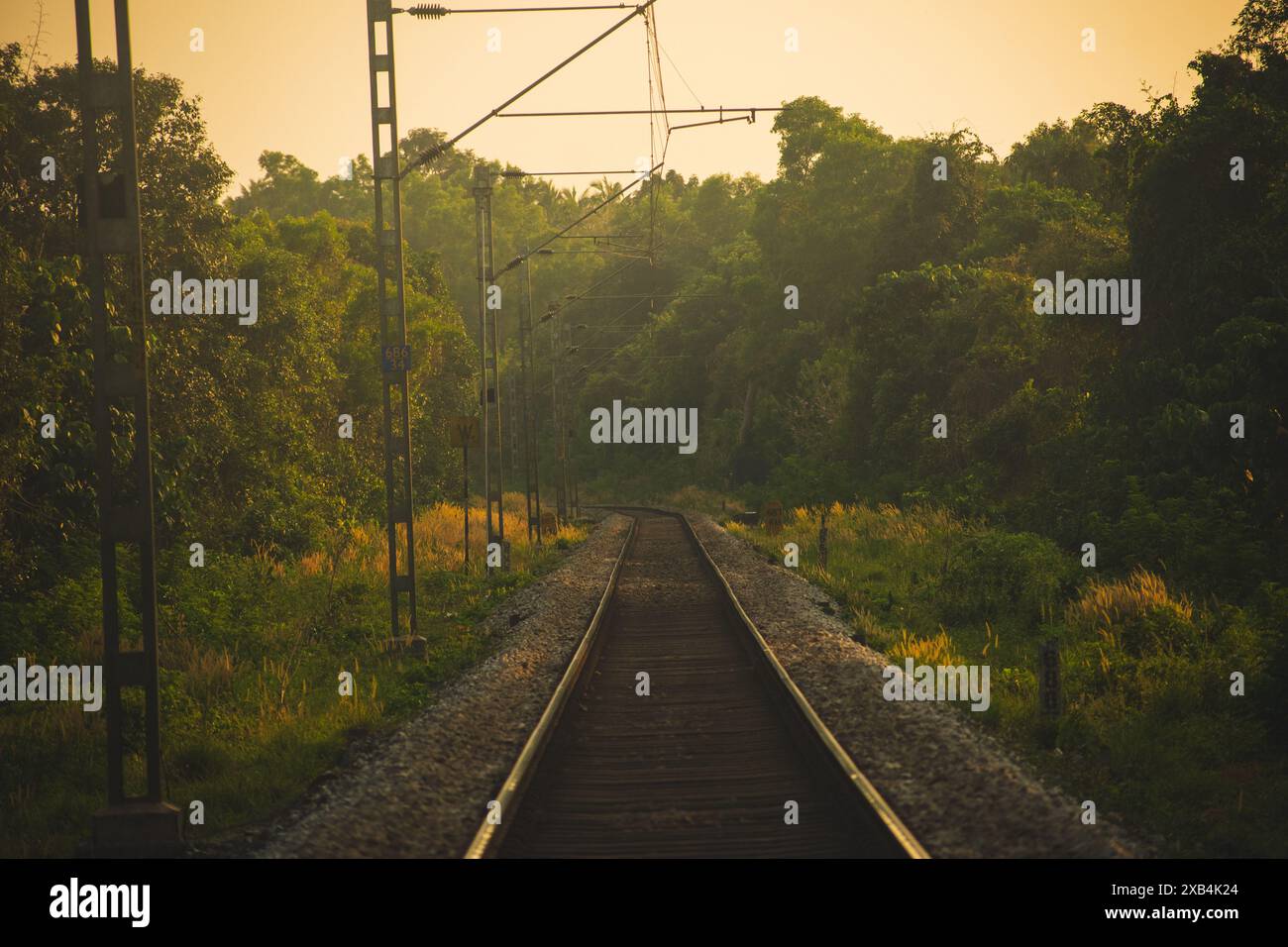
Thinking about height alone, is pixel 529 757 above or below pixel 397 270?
below

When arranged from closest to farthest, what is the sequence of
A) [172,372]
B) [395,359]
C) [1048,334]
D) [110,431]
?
[110,431], [395,359], [172,372], [1048,334]

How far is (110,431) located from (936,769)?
22.4 feet

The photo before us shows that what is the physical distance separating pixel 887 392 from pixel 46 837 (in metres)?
38.8

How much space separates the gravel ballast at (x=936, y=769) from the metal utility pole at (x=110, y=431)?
5363mm

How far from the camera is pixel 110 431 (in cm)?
859

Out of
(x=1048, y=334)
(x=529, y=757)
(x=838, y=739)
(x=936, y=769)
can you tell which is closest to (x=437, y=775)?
(x=529, y=757)

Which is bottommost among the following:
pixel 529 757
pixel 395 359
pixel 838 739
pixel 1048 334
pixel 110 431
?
pixel 838 739

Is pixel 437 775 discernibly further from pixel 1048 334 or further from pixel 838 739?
pixel 1048 334

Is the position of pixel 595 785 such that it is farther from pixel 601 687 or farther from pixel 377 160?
pixel 377 160

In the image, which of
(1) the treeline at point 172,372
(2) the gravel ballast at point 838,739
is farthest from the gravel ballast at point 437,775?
(1) the treeline at point 172,372

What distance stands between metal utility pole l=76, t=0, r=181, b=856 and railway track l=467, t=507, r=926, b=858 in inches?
104

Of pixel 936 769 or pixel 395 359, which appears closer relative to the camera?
pixel 936 769

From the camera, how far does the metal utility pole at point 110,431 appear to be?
27.5ft

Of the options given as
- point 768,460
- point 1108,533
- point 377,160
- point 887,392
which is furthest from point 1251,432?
point 768,460
